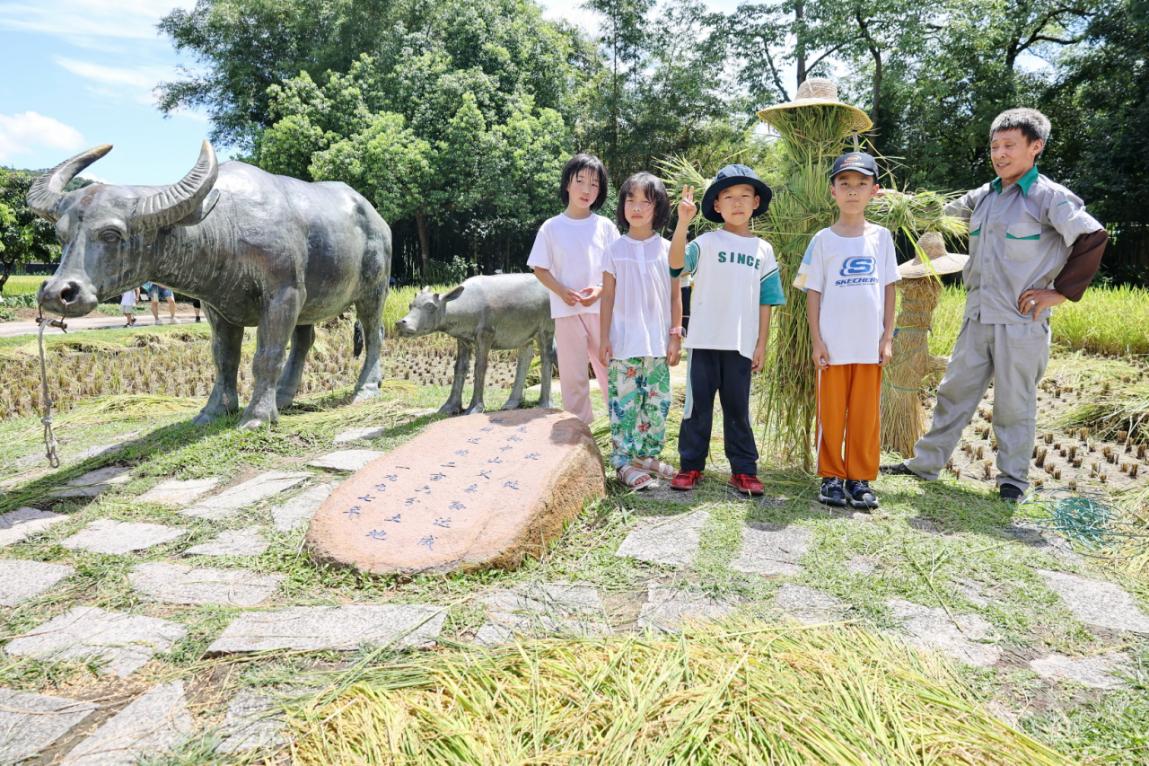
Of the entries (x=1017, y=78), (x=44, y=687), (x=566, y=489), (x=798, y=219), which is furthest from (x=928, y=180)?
(x=44, y=687)

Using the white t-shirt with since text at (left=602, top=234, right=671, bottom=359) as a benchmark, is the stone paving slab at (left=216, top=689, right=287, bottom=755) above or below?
below

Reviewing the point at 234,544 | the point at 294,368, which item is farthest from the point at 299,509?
the point at 294,368

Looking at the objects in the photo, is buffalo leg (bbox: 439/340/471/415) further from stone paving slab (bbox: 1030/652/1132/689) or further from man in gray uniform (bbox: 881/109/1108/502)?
stone paving slab (bbox: 1030/652/1132/689)

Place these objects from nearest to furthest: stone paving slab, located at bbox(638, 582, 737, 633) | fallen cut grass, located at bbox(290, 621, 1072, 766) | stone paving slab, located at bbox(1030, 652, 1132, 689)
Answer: fallen cut grass, located at bbox(290, 621, 1072, 766) → stone paving slab, located at bbox(1030, 652, 1132, 689) → stone paving slab, located at bbox(638, 582, 737, 633)

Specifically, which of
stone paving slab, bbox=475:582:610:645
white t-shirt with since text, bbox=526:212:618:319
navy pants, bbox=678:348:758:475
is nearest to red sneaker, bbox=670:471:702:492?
navy pants, bbox=678:348:758:475

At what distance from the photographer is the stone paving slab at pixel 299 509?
10.5 ft

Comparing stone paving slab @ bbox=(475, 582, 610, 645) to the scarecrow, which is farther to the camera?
the scarecrow

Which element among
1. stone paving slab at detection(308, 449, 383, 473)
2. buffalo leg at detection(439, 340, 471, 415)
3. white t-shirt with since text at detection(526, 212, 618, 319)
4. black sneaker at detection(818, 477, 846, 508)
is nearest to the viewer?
black sneaker at detection(818, 477, 846, 508)

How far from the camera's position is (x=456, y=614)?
2.28 metres

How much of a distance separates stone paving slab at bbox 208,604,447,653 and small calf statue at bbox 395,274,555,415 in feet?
8.31

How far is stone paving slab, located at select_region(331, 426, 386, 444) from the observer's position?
4570 millimetres

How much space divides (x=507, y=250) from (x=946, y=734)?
18924 millimetres

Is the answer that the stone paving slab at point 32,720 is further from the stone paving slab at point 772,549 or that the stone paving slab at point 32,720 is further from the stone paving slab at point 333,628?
the stone paving slab at point 772,549

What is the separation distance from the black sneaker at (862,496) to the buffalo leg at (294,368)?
3896 millimetres
